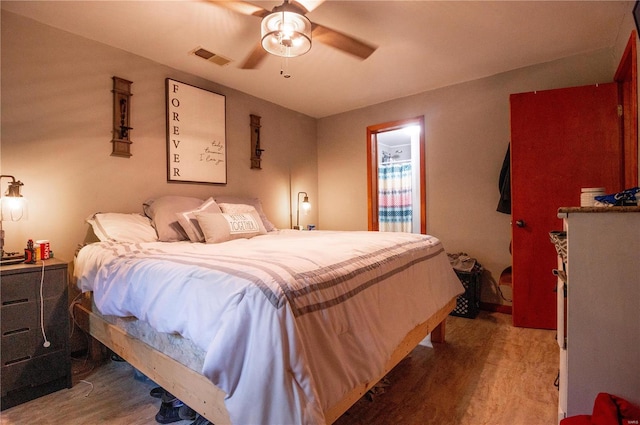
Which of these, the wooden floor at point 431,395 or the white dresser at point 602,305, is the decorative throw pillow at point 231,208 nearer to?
the wooden floor at point 431,395

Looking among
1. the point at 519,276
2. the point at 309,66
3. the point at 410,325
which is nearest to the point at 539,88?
the point at 519,276

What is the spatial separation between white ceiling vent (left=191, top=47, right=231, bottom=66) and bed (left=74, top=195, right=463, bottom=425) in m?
1.73

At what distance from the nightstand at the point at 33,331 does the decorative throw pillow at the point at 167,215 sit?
635 millimetres

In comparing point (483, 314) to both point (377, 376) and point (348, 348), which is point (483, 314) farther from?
point (348, 348)

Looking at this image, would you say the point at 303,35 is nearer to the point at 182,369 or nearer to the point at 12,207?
the point at 182,369

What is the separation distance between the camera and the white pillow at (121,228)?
2105mm

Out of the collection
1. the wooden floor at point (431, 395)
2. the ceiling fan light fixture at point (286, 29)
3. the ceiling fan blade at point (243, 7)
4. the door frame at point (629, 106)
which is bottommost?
the wooden floor at point (431, 395)

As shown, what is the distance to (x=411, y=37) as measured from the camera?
7.95 feet

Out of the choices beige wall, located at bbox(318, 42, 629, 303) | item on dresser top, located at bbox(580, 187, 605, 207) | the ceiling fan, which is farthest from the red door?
the ceiling fan

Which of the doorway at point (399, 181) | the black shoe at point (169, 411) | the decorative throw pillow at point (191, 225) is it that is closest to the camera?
the black shoe at point (169, 411)

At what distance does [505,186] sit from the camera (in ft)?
9.66

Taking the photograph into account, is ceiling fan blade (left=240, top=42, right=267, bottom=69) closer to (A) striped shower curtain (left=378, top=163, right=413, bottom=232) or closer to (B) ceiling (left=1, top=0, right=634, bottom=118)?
(B) ceiling (left=1, top=0, right=634, bottom=118)

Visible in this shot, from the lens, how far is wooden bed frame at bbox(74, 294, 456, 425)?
43.5 inches

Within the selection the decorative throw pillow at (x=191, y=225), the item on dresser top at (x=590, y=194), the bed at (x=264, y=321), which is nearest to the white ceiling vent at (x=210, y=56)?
the decorative throw pillow at (x=191, y=225)
